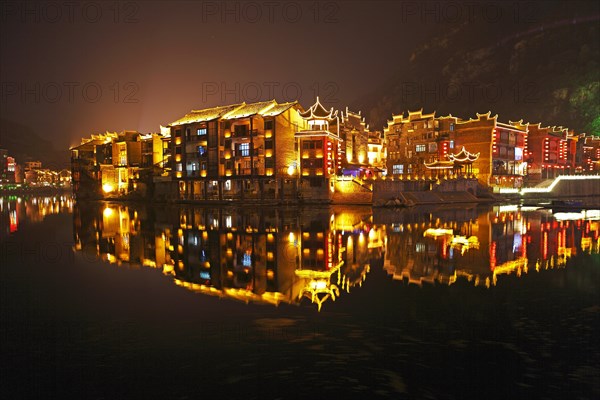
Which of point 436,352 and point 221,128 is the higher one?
point 221,128

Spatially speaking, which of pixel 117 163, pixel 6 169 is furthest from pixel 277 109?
pixel 6 169

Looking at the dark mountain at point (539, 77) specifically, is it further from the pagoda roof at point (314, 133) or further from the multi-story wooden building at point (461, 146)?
the pagoda roof at point (314, 133)

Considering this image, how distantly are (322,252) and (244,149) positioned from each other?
52947mm

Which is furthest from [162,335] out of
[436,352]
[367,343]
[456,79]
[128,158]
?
[456,79]

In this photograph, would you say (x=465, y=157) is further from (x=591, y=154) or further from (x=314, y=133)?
(x=591, y=154)

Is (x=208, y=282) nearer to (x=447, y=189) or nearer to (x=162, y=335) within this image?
(x=162, y=335)

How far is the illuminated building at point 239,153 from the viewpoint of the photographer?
234 ft

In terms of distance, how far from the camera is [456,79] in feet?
650

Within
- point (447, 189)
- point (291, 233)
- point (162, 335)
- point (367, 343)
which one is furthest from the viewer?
point (447, 189)

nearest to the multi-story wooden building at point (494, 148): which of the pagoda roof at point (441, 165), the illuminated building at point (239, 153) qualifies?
the pagoda roof at point (441, 165)

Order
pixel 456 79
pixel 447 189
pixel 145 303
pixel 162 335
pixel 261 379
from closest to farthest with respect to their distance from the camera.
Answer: pixel 261 379
pixel 162 335
pixel 145 303
pixel 447 189
pixel 456 79

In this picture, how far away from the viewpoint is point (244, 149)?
7400 cm

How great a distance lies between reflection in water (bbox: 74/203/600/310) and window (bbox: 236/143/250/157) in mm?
36060

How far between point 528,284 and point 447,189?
204 ft
